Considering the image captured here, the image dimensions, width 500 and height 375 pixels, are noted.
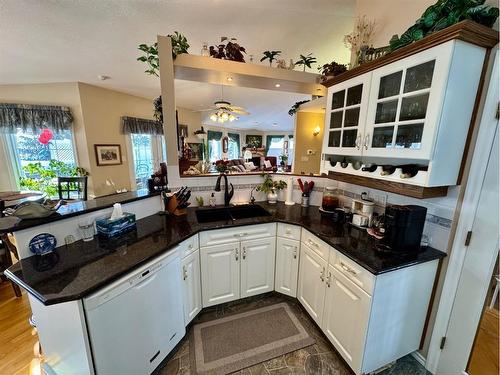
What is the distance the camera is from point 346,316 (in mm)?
1413

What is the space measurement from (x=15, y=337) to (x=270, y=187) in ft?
8.63

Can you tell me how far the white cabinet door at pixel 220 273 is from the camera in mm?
1809

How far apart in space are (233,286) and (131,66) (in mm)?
3319

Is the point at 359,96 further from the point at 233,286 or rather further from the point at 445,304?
the point at 233,286

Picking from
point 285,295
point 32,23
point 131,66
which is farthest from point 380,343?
point 131,66

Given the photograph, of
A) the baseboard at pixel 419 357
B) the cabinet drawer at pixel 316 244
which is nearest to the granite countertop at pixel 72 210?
the cabinet drawer at pixel 316 244

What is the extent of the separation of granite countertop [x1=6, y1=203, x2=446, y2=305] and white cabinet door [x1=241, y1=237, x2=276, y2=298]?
249 millimetres

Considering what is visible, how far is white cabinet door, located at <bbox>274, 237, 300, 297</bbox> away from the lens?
196 cm

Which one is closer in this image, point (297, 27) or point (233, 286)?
point (233, 286)

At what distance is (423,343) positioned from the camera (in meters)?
1.49

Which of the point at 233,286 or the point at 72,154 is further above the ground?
the point at 72,154

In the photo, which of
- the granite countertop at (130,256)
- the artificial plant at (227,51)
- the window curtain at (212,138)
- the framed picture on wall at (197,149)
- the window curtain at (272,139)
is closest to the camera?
the granite countertop at (130,256)

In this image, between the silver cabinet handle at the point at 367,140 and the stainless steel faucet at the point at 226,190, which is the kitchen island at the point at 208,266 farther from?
the silver cabinet handle at the point at 367,140

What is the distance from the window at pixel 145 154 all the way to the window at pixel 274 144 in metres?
7.69
